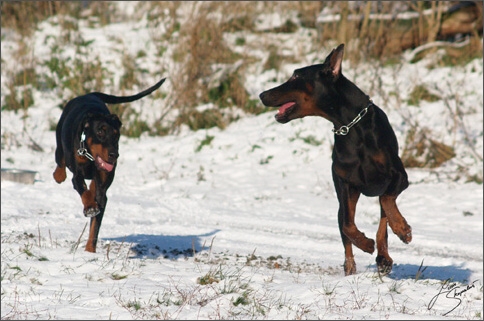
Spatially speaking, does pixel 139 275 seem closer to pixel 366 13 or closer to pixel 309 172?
pixel 309 172

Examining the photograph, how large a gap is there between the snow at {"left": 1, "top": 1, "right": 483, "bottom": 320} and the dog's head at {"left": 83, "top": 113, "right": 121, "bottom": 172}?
0.61m

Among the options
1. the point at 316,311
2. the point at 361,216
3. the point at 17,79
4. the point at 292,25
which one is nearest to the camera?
the point at 316,311

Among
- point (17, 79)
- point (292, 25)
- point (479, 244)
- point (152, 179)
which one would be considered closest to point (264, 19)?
point (292, 25)

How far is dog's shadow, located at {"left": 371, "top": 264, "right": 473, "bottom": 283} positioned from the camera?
5.58 m

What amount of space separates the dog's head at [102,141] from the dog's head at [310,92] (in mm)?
1173

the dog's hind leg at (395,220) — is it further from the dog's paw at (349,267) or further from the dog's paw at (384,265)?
the dog's paw at (349,267)

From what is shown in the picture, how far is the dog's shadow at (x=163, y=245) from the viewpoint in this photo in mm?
5785

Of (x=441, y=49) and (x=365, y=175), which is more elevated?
(x=441, y=49)

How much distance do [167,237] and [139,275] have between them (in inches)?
86.6

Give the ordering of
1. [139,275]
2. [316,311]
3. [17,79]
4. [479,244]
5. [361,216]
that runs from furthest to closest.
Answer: [17,79], [361,216], [479,244], [139,275], [316,311]

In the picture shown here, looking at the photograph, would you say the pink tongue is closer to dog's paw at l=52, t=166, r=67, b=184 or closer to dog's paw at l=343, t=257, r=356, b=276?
dog's paw at l=343, t=257, r=356, b=276

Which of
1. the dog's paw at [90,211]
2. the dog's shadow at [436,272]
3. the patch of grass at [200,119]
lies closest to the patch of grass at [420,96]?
the patch of grass at [200,119]

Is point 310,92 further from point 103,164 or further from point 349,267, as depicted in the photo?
point 103,164

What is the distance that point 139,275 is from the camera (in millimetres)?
4508
